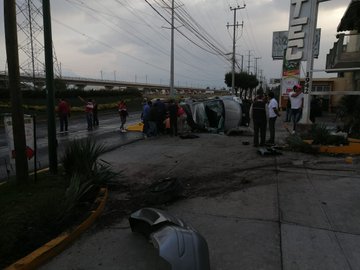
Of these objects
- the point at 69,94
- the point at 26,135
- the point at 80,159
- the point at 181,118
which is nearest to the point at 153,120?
the point at 181,118

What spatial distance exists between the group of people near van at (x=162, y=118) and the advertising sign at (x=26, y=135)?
8347 mm

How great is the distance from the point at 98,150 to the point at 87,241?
2760 mm

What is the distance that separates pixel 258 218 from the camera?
16.3 ft

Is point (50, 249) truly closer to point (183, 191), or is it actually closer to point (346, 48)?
point (183, 191)

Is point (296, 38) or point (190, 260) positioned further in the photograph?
point (296, 38)

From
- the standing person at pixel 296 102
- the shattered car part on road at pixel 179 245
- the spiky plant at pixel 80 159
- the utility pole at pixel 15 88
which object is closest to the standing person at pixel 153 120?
the standing person at pixel 296 102

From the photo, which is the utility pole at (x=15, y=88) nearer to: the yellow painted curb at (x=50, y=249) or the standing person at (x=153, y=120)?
the yellow painted curb at (x=50, y=249)

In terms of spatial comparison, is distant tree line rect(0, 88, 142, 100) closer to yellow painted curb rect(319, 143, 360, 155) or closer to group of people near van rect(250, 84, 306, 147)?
group of people near van rect(250, 84, 306, 147)

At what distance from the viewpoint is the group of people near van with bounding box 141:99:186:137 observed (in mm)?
14602

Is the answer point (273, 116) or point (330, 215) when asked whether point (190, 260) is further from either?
point (273, 116)

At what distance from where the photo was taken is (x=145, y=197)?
5.92 metres

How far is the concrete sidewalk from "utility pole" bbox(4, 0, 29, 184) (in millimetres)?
1692

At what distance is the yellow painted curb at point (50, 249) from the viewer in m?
3.65

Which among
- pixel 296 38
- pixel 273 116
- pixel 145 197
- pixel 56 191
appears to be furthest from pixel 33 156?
pixel 296 38
